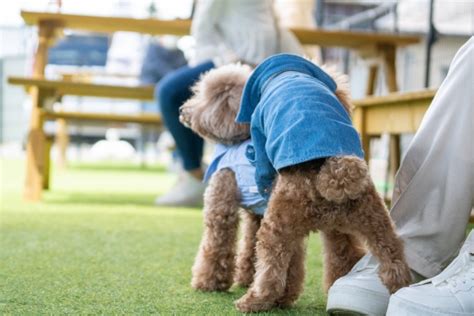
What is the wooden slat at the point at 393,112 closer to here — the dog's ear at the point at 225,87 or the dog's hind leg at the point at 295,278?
the dog's ear at the point at 225,87

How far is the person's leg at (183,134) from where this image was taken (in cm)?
349

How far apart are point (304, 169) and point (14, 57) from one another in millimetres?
12463

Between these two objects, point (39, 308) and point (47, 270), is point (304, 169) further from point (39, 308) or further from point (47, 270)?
point (47, 270)

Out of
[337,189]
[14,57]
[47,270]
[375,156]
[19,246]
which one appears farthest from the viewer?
[14,57]

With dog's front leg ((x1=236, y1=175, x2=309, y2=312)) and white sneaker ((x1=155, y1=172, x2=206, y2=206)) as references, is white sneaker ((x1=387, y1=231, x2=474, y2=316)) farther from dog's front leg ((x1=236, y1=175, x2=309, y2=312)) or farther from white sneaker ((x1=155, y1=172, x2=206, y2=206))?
white sneaker ((x1=155, y1=172, x2=206, y2=206))

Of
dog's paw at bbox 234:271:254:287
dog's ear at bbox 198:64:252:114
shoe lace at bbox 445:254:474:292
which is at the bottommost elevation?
dog's paw at bbox 234:271:254:287

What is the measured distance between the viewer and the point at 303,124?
139 centimetres

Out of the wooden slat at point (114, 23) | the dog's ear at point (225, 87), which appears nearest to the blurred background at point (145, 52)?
the wooden slat at point (114, 23)

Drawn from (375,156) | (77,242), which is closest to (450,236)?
(77,242)

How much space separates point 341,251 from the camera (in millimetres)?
1689

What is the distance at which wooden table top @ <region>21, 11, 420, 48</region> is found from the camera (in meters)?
4.06

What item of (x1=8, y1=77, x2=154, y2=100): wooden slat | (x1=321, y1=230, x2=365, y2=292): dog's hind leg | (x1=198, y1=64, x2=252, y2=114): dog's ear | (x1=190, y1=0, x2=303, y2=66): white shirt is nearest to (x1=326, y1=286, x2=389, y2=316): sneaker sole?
(x1=321, y1=230, x2=365, y2=292): dog's hind leg

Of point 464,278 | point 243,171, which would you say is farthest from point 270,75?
point 464,278

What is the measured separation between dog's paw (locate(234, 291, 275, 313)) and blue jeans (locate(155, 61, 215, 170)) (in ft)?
6.31
